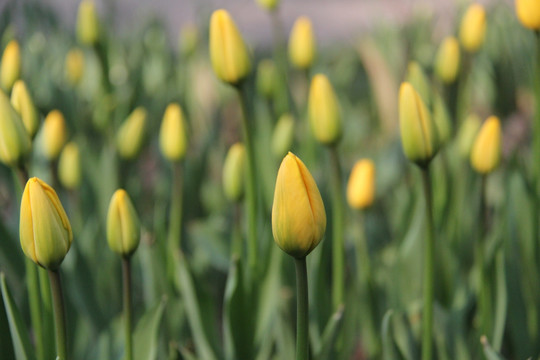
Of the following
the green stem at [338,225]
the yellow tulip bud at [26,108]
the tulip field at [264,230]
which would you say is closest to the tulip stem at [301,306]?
the tulip field at [264,230]

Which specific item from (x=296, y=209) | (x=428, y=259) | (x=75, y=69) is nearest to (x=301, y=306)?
(x=296, y=209)

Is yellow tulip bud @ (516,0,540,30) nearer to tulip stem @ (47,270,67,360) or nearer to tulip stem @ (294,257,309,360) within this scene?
tulip stem @ (294,257,309,360)

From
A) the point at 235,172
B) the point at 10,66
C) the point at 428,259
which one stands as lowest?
the point at 428,259

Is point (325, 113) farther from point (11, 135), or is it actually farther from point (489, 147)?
point (11, 135)

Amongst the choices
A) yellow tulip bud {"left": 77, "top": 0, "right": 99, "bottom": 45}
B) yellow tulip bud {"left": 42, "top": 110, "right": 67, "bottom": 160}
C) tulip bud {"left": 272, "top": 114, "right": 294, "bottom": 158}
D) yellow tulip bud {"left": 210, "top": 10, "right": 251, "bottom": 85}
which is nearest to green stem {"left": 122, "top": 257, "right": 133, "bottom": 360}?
yellow tulip bud {"left": 210, "top": 10, "right": 251, "bottom": 85}

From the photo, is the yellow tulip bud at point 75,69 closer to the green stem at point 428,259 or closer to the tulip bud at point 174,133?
the tulip bud at point 174,133

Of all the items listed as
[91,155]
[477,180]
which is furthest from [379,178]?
[91,155]
